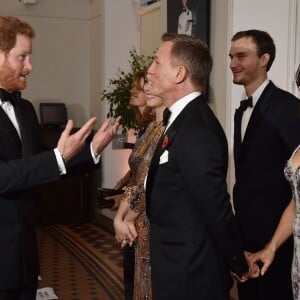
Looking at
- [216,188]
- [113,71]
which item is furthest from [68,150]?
[113,71]

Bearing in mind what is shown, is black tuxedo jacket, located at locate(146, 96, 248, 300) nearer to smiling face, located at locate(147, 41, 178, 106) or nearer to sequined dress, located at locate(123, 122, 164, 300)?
smiling face, located at locate(147, 41, 178, 106)

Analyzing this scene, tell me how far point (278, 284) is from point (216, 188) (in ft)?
4.22

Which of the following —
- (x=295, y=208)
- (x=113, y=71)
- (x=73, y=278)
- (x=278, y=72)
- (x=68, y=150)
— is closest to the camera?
(x=68, y=150)

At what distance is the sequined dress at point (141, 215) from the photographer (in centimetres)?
314

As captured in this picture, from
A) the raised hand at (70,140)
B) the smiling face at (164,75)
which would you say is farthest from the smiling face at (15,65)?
the smiling face at (164,75)

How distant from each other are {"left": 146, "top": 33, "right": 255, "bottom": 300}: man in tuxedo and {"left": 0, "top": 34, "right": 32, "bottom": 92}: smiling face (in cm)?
61

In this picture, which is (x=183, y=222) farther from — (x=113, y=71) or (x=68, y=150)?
(x=113, y=71)

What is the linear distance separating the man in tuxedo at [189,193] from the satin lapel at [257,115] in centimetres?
91

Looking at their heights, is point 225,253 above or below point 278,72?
below

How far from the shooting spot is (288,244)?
307 centimetres

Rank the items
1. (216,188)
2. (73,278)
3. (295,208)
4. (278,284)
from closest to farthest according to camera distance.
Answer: (216,188) < (295,208) < (278,284) < (73,278)

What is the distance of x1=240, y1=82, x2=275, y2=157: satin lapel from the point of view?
10.2ft

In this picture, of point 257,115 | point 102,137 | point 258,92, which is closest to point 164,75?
point 102,137

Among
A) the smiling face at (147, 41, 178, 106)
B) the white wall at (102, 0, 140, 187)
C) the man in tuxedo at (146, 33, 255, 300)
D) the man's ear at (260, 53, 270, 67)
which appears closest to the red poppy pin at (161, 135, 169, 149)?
the man in tuxedo at (146, 33, 255, 300)
